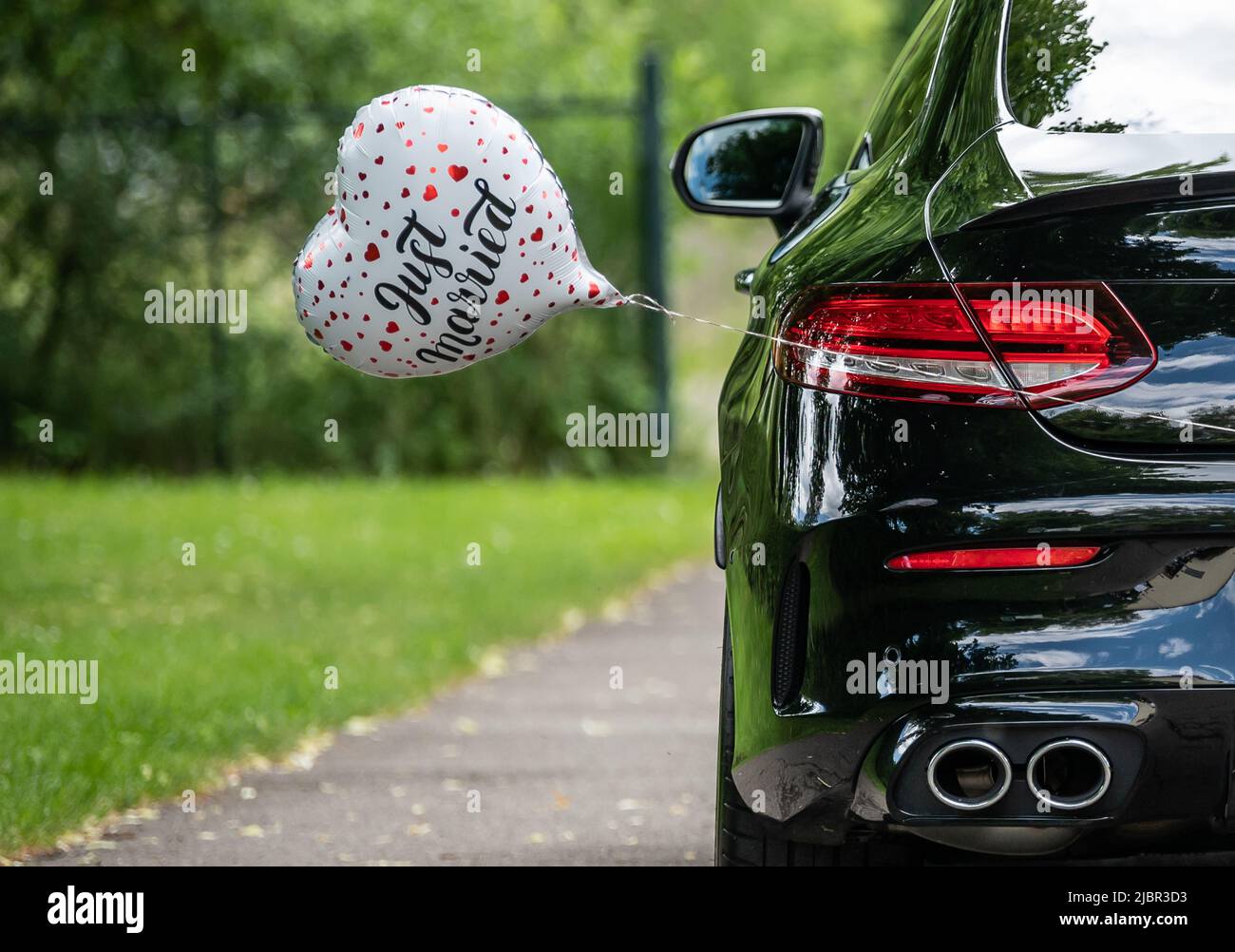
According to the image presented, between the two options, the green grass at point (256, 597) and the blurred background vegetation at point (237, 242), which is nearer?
the green grass at point (256, 597)

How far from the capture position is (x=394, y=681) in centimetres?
679

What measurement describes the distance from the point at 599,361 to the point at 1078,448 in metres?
11.4

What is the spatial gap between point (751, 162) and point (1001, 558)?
6.02 feet

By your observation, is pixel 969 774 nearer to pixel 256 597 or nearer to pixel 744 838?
pixel 744 838

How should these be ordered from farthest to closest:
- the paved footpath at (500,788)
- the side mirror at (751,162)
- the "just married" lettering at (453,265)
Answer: the paved footpath at (500,788), the side mirror at (751,162), the "just married" lettering at (453,265)

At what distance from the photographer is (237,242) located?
1338cm

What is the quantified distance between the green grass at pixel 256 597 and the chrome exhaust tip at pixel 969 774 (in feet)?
8.89

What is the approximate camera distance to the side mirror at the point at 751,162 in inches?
157

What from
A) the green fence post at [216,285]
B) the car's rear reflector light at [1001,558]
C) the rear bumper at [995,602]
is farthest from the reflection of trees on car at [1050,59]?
A: the green fence post at [216,285]

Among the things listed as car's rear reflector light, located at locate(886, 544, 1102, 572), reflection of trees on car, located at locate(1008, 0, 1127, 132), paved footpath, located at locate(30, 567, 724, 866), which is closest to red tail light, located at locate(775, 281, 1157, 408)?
car's rear reflector light, located at locate(886, 544, 1102, 572)

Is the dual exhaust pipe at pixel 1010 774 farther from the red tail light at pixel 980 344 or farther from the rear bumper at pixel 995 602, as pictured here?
the red tail light at pixel 980 344

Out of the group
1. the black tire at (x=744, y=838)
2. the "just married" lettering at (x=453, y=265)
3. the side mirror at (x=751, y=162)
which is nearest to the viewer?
the black tire at (x=744, y=838)

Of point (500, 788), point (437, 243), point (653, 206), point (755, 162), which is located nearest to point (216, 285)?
point (653, 206)
